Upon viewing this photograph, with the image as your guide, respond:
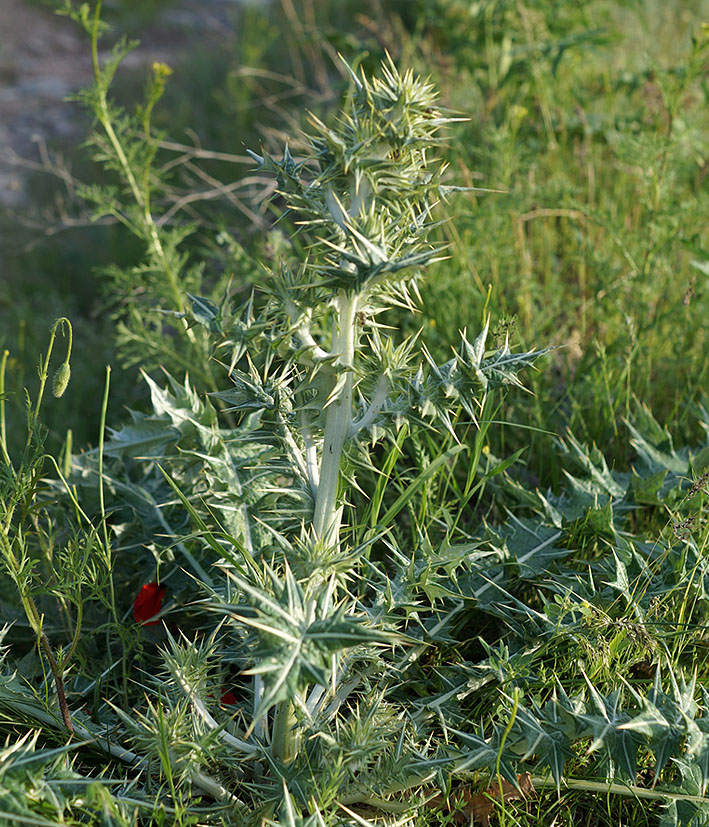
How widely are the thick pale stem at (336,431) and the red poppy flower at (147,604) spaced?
635mm

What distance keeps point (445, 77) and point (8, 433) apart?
112 inches

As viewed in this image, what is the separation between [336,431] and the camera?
148 centimetres

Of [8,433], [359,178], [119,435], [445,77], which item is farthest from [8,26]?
[359,178]

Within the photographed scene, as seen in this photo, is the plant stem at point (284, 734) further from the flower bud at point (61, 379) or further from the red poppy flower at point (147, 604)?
the flower bud at point (61, 379)

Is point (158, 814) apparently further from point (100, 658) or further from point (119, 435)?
point (119, 435)

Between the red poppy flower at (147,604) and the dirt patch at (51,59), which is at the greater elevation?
the red poppy flower at (147,604)

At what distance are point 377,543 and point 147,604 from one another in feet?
2.12

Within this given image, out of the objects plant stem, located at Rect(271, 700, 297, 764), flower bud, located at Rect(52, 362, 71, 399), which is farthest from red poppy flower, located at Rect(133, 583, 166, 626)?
flower bud, located at Rect(52, 362, 71, 399)

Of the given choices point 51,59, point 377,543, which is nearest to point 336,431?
point 377,543

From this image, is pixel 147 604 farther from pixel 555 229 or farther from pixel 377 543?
pixel 555 229

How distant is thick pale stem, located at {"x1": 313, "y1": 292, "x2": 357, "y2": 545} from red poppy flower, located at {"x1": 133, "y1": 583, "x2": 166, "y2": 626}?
63 cm

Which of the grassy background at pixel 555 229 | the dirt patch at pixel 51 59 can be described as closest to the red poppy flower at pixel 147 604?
the grassy background at pixel 555 229

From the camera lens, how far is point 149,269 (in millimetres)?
2596

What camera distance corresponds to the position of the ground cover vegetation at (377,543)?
4.53 ft
